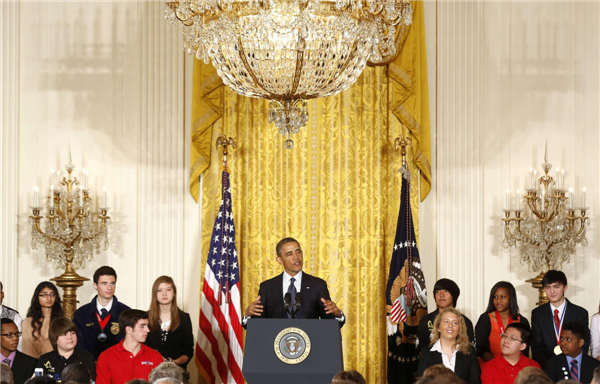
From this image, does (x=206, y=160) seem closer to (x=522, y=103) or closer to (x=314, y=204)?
(x=314, y=204)

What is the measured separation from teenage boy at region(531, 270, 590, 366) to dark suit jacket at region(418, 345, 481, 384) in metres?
1.11

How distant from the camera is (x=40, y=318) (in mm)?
6125

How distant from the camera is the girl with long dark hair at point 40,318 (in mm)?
6090

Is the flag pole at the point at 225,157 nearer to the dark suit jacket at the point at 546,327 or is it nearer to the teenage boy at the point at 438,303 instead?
the teenage boy at the point at 438,303

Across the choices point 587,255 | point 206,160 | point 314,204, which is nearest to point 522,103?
point 587,255

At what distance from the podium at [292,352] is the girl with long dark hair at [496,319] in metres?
2.04

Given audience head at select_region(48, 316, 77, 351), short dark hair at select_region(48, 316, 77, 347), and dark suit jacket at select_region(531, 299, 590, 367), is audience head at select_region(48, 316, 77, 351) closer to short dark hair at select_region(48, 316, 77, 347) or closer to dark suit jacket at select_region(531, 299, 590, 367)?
short dark hair at select_region(48, 316, 77, 347)

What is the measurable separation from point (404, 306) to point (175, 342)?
2193 mm

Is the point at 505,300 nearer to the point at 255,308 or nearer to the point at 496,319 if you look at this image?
the point at 496,319

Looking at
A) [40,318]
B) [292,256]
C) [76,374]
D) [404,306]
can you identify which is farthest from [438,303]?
[40,318]

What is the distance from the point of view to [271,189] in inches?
295

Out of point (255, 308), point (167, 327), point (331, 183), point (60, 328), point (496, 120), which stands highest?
point (496, 120)

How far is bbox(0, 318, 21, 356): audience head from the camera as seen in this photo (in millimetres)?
5336

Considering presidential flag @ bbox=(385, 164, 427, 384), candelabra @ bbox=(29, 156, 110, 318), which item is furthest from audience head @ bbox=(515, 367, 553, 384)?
candelabra @ bbox=(29, 156, 110, 318)
